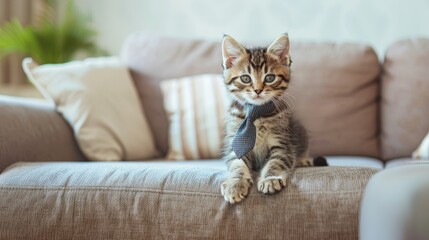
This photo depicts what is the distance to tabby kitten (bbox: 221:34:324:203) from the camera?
1.31m

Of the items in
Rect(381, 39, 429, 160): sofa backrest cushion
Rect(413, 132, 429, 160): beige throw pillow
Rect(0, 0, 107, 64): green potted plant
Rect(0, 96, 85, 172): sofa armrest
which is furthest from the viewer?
Rect(0, 0, 107, 64): green potted plant

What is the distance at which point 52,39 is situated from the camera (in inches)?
106

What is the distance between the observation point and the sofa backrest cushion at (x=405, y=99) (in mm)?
1959

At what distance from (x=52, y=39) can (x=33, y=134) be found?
1.19m

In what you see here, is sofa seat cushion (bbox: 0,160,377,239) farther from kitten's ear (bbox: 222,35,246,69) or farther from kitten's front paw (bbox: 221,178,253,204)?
kitten's ear (bbox: 222,35,246,69)

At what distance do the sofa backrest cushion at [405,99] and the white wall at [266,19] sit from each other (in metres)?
0.41

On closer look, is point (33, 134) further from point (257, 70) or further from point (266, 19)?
point (266, 19)

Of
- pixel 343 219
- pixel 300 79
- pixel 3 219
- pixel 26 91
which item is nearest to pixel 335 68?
pixel 300 79

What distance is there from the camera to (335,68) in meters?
2.04

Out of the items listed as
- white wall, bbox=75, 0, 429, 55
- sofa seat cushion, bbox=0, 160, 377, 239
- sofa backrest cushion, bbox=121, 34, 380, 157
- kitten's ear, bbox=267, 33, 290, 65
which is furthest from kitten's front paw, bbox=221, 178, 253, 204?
white wall, bbox=75, 0, 429, 55

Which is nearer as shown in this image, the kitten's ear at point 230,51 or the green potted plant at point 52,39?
the kitten's ear at point 230,51

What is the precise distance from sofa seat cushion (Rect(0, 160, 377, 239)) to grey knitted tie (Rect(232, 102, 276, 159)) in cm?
8

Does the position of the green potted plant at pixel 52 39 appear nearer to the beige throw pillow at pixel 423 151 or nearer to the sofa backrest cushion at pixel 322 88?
the sofa backrest cushion at pixel 322 88

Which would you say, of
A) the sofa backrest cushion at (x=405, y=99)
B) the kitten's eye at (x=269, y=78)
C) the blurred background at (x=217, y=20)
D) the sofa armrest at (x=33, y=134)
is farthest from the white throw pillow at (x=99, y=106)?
the sofa backrest cushion at (x=405, y=99)
